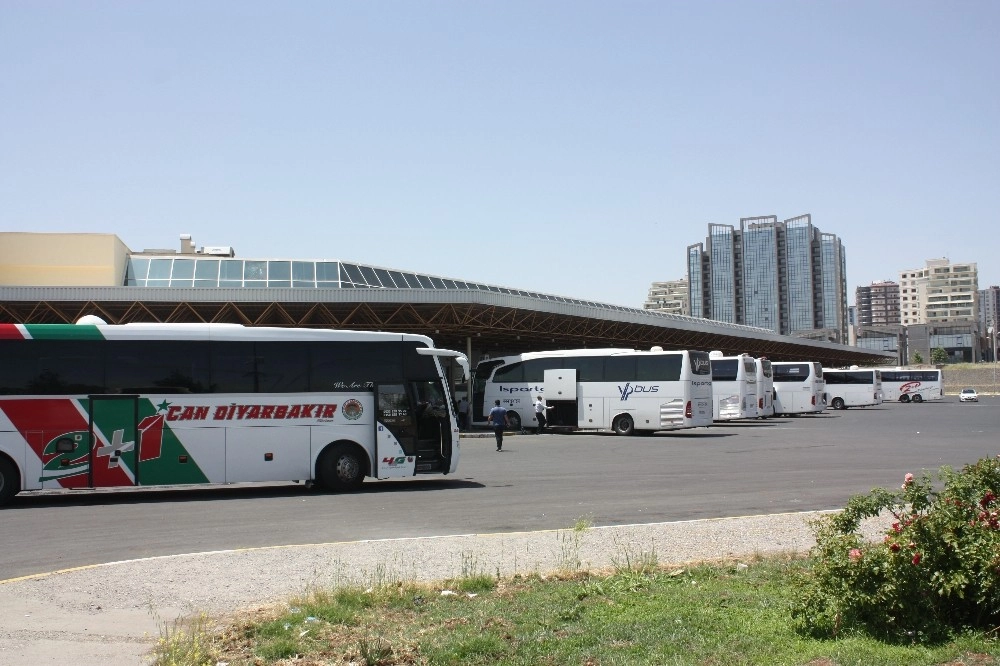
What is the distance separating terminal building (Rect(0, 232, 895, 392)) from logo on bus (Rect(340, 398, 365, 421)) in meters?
22.1

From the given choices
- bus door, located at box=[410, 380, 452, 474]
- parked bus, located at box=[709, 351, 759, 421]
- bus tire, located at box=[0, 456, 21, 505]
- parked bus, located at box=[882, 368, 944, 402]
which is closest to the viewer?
bus tire, located at box=[0, 456, 21, 505]

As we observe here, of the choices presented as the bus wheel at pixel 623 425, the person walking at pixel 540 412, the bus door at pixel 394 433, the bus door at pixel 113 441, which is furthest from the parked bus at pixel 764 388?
the bus door at pixel 113 441

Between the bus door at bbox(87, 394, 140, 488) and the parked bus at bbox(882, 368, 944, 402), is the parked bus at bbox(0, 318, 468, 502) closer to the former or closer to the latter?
the bus door at bbox(87, 394, 140, 488)

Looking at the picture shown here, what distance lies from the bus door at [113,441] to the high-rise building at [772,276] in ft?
568

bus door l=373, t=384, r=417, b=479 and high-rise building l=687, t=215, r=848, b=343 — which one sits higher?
high-rise building l=687, t=215, r=848, b=343

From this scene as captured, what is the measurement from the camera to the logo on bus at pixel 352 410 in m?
17.2

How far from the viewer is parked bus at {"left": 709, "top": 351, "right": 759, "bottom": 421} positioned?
44.2 m

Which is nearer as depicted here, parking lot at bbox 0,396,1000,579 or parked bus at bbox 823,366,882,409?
parking lot at bbox 0,396,1000,579

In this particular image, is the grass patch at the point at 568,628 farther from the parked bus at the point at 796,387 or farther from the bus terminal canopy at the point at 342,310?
the parked bus at the point at 796,387

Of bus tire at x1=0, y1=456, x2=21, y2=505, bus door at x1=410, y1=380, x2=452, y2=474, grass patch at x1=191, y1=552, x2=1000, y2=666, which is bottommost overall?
grass patch at x1=191, y1=552, x2=1000, y2=666

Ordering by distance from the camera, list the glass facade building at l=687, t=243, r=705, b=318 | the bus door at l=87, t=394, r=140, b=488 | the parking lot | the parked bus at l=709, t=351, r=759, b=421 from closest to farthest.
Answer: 1. the parking lot
2. the bus door at l=87, t=394, r=140, b=488
3. the parked bus at l=709, t=351, r=759, b=421
4. the glass facade building at l=687, t=243, r=705, b=318

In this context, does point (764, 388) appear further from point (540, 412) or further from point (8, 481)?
point (8, 481)

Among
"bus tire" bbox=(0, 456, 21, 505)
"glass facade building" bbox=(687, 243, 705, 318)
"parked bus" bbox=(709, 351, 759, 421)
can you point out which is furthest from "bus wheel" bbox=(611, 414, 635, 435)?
"glass facade building" bbox=(687, 243, 705, 318)

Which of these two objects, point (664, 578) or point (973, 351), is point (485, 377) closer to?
point (664, 578)
